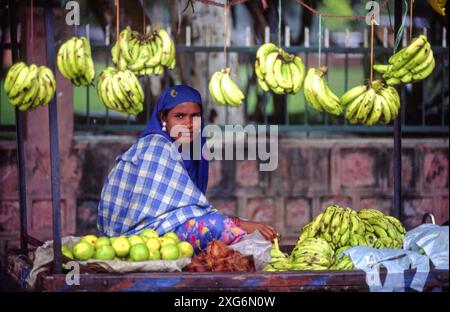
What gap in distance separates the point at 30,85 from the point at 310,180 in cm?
384

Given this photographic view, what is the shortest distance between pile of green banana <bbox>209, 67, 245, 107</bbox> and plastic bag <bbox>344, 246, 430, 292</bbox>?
1.02m

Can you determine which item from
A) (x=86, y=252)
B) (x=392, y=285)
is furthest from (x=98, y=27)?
(x=392, y=285)

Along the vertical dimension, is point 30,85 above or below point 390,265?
above

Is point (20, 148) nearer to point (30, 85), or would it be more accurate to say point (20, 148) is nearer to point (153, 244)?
point (30, 85)

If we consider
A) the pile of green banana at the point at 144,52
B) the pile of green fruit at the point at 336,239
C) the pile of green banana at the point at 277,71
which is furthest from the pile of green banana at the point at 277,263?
the pile of green banana at the point at 144,52

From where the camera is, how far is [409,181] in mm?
8242

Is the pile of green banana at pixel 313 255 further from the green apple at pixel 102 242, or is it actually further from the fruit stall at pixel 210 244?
the green apple at pixel 102 242

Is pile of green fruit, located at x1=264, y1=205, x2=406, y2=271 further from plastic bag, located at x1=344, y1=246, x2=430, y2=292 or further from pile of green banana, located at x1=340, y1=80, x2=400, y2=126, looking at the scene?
pile of green banana, located at x1=340, y1=80, x2=400, y2=126

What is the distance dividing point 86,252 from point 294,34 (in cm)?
434

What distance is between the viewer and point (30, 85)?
4.73 metres

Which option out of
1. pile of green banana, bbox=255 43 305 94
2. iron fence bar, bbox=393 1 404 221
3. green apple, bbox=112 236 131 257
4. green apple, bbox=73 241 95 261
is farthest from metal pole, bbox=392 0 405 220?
green apple, bbox=73 241 95 261

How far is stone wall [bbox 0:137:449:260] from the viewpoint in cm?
800

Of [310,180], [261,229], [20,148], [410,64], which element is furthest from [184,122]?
[310,180]

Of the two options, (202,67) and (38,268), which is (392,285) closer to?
(38,268)
